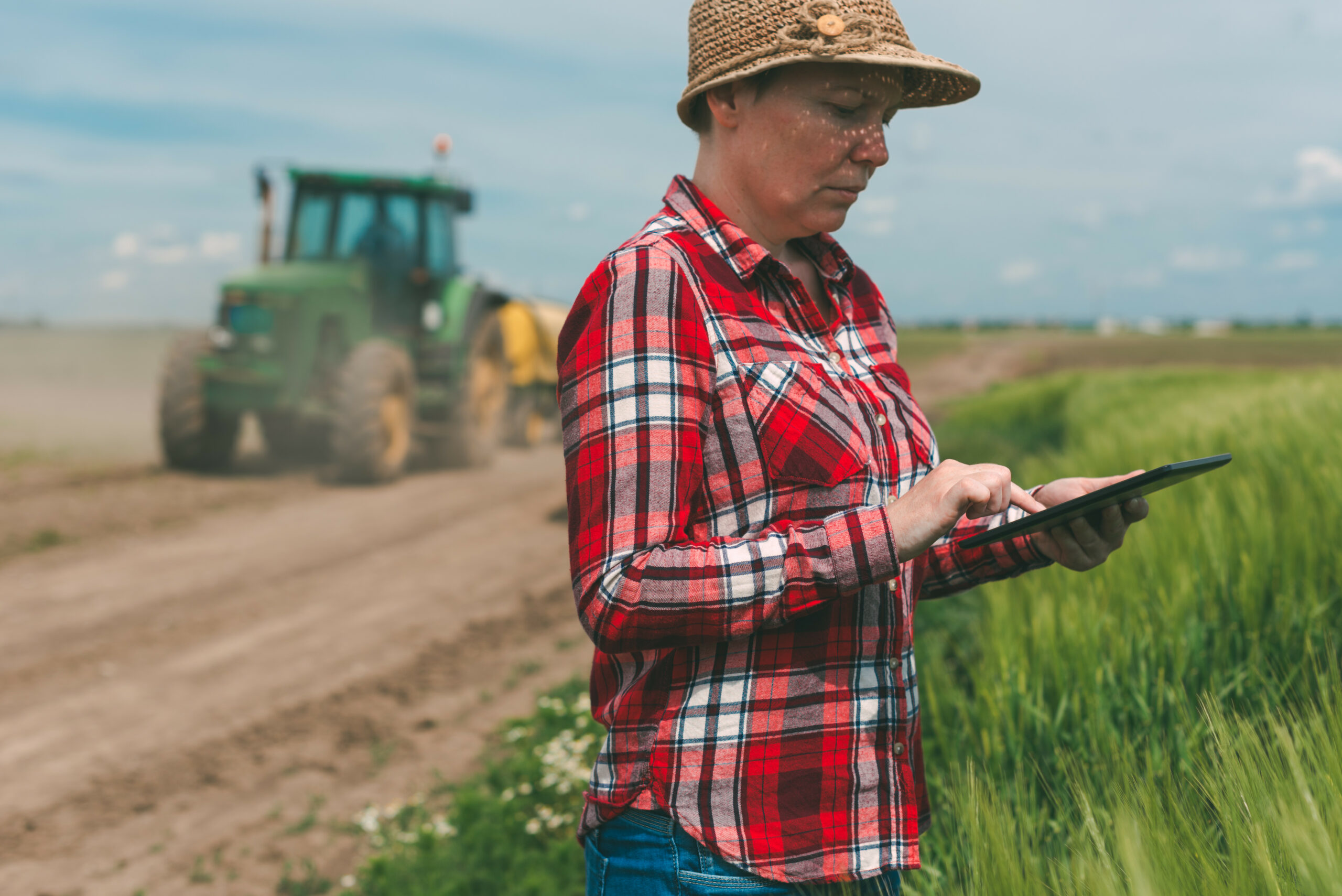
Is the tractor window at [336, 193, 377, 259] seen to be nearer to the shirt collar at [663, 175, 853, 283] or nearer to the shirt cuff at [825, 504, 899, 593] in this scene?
the shirt collar at [663, 175, 853, 283]

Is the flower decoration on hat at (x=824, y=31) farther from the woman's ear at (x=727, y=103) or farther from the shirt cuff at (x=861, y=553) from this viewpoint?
the shirt cuff at (x=861, y=553)

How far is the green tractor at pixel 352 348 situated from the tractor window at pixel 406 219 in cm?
1

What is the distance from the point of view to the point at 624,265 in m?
1.18

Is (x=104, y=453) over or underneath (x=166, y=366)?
underneath

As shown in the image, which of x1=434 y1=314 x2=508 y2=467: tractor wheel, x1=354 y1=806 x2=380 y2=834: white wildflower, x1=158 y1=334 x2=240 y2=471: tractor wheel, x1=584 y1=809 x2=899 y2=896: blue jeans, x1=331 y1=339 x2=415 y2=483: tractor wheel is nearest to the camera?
x1=584 y1=809 x2=899 y2=896: blue jeans

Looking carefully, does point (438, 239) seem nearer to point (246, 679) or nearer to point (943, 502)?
point (246, 679)

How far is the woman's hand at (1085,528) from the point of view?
1.34 meters

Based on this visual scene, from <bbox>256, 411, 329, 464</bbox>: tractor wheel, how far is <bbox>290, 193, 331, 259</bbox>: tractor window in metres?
1.69

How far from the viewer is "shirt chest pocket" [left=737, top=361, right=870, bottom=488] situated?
1.19 m

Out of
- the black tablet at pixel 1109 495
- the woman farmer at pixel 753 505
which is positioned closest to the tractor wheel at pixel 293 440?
the woman farmer at pixel 753 505

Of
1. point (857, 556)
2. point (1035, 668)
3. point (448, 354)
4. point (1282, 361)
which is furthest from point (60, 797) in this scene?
point (1282, 361)

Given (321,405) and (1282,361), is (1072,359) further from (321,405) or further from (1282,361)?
(321,405)

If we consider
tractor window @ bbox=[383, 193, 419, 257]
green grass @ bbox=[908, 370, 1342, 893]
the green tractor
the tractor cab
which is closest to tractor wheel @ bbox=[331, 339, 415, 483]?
the green tractor

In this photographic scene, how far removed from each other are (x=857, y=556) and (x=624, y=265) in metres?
0.43
